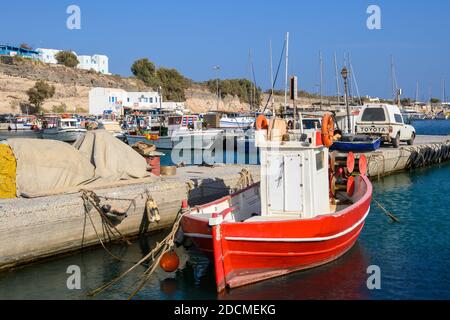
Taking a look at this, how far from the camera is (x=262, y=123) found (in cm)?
1270

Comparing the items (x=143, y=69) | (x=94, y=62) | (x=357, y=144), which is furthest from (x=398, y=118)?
(x=94, y=62)

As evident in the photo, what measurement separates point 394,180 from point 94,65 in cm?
12199

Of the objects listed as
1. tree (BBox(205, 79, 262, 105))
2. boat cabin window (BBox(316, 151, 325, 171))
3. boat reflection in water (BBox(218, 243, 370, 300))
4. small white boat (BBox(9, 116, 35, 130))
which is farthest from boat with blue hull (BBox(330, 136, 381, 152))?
tree (BBox(205, 79, 262, 105))

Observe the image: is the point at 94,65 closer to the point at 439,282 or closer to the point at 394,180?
the point at 394,180

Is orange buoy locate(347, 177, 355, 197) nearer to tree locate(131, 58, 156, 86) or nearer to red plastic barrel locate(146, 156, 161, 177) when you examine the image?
red plastic barrel locate(146, 156, 161, 177)

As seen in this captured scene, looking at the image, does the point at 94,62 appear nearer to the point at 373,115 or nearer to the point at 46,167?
the point at 373,115

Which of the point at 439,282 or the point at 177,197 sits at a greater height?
the point at 177,197

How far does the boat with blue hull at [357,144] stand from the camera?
28078 millimetres

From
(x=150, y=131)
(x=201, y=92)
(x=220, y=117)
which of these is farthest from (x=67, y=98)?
(x=150, y=131)

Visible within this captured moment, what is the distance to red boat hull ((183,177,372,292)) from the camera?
35.6ft

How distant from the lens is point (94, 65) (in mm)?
139375

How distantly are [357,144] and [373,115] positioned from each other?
4980 millimetres

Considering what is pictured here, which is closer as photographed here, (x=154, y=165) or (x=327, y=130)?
(x=327, y=130)

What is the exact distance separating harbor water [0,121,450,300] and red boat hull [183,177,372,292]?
28 centimetres
